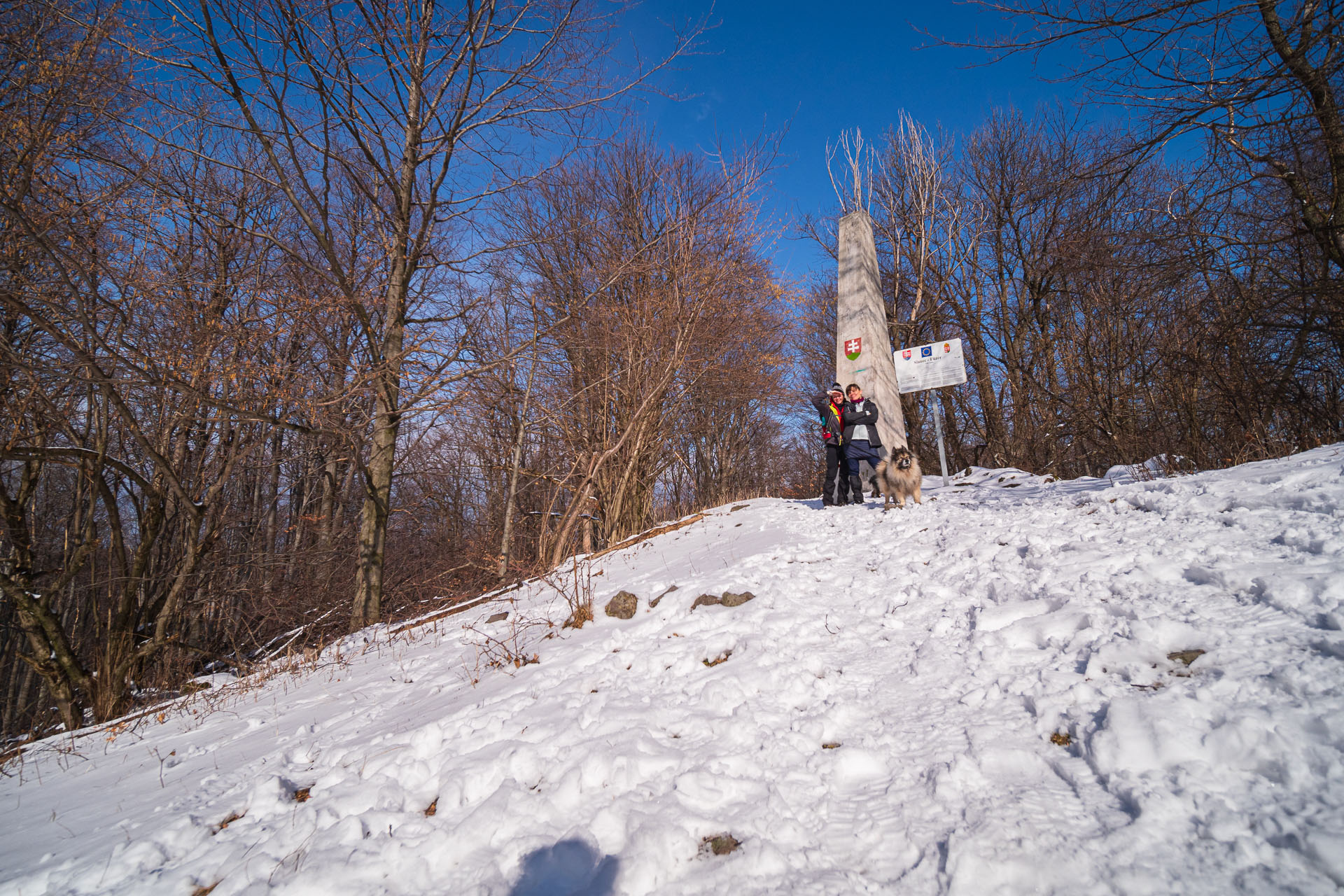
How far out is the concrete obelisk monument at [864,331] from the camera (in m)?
9.52

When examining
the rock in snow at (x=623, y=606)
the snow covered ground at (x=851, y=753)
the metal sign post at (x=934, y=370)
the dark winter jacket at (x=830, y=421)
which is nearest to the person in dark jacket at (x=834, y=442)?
the dark winter jacket at (x=830, y=421)

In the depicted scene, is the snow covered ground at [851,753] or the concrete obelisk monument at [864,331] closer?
the snow covered ground at [851,753]

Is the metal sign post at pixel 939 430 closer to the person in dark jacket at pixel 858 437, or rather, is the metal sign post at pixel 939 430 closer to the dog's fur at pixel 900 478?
the person in dark jacket at pixel 858 437

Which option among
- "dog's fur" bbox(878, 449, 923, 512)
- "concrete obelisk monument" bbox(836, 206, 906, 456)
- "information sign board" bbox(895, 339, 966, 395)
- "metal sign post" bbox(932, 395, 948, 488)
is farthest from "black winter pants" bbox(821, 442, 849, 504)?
"information sign board" bbox(895, 339, 966, 395)

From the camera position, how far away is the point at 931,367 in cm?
947

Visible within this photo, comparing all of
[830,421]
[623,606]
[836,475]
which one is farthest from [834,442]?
[623,606]

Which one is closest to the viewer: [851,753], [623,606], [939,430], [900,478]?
[851,753]

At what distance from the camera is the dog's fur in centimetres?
709

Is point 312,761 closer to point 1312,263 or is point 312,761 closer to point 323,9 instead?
point 323,9

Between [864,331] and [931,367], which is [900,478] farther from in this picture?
[864,331]

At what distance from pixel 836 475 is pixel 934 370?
270 cm

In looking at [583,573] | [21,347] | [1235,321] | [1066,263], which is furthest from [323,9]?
[1066,263]

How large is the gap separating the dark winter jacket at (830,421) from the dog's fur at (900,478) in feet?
4.27

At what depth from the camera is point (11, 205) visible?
434cm
